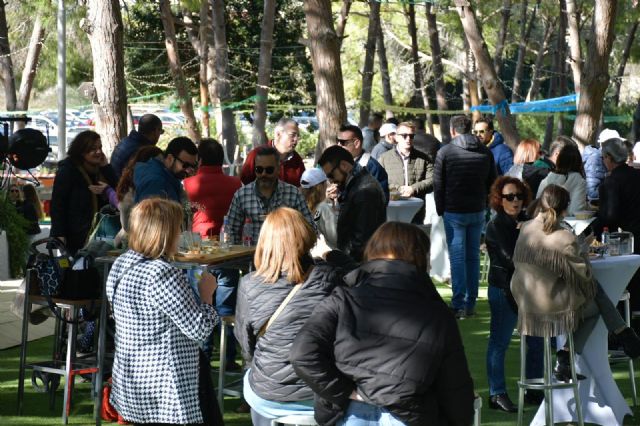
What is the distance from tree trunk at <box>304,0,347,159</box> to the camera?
480 inches

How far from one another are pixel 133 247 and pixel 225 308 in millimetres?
2857

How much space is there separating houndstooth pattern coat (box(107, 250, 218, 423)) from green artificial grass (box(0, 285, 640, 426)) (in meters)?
2.02

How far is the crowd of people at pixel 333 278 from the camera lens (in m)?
4.34

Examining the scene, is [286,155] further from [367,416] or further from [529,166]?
[367,416]

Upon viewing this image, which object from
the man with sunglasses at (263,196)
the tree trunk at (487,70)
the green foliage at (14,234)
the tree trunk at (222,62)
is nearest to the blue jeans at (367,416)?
the man with sunglasses at (263,196)

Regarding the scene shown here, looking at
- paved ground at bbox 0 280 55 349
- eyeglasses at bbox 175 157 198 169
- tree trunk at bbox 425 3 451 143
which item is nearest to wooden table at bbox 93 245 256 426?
eyeglasses at bbox 175 157 198 169

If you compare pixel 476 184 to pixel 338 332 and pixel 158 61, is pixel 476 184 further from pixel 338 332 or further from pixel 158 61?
pixel 158 61

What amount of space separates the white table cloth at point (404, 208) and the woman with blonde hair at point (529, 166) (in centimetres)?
102

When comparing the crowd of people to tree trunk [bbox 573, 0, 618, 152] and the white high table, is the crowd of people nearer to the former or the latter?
the white high table

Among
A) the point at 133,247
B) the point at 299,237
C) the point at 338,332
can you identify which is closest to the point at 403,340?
the point at 338,332

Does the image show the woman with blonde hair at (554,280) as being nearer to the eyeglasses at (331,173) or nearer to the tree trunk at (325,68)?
the eyeglasses at (331,173)

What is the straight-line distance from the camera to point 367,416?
14.6 ft

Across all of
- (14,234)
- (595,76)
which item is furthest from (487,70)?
(14,234)

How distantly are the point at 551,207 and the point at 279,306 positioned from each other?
220 cm
